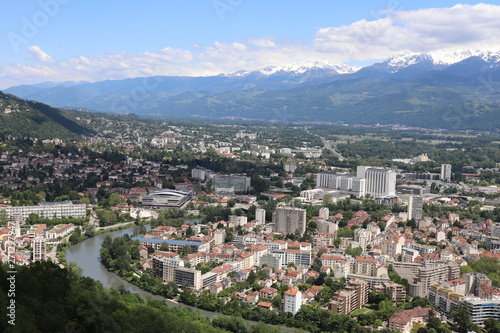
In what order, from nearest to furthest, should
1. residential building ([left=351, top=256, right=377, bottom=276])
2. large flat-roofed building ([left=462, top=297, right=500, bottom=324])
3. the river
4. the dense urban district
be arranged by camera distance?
the dense urban district < large flat-roofed building ([left=462, top=297, right=500, bottom=324]) < the river < residential building ([left=351, top=256, right=377, bottom=276])

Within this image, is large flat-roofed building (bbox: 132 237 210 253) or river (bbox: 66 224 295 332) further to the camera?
large flat-roofed building (bbox: 132 237 210 253)

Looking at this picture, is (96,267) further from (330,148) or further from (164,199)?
(330,148)

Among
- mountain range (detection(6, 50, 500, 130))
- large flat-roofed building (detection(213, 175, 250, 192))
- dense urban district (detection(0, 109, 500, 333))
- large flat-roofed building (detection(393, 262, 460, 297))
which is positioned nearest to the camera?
dense urban district (detection(0, 109, 500, 333))

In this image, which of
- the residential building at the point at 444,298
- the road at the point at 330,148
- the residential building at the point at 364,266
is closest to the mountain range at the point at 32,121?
the road at the point at 330,148

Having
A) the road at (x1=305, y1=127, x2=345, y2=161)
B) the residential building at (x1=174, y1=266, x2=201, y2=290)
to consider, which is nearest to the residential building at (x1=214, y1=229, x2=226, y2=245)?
the residential building at (x1=174, y1=266, x2=201, y2=290)

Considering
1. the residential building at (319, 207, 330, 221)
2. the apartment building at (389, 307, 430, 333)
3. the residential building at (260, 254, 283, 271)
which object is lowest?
the apartment building at (389, 307, 430, 333)

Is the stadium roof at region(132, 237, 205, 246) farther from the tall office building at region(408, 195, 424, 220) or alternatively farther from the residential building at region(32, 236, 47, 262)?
the tall office building at region(408, 195, 424, 220)

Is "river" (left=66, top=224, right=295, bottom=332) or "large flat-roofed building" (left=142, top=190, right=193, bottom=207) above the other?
"large flat-roofed building" (left=142, top=190, right=193, bottom=207)
